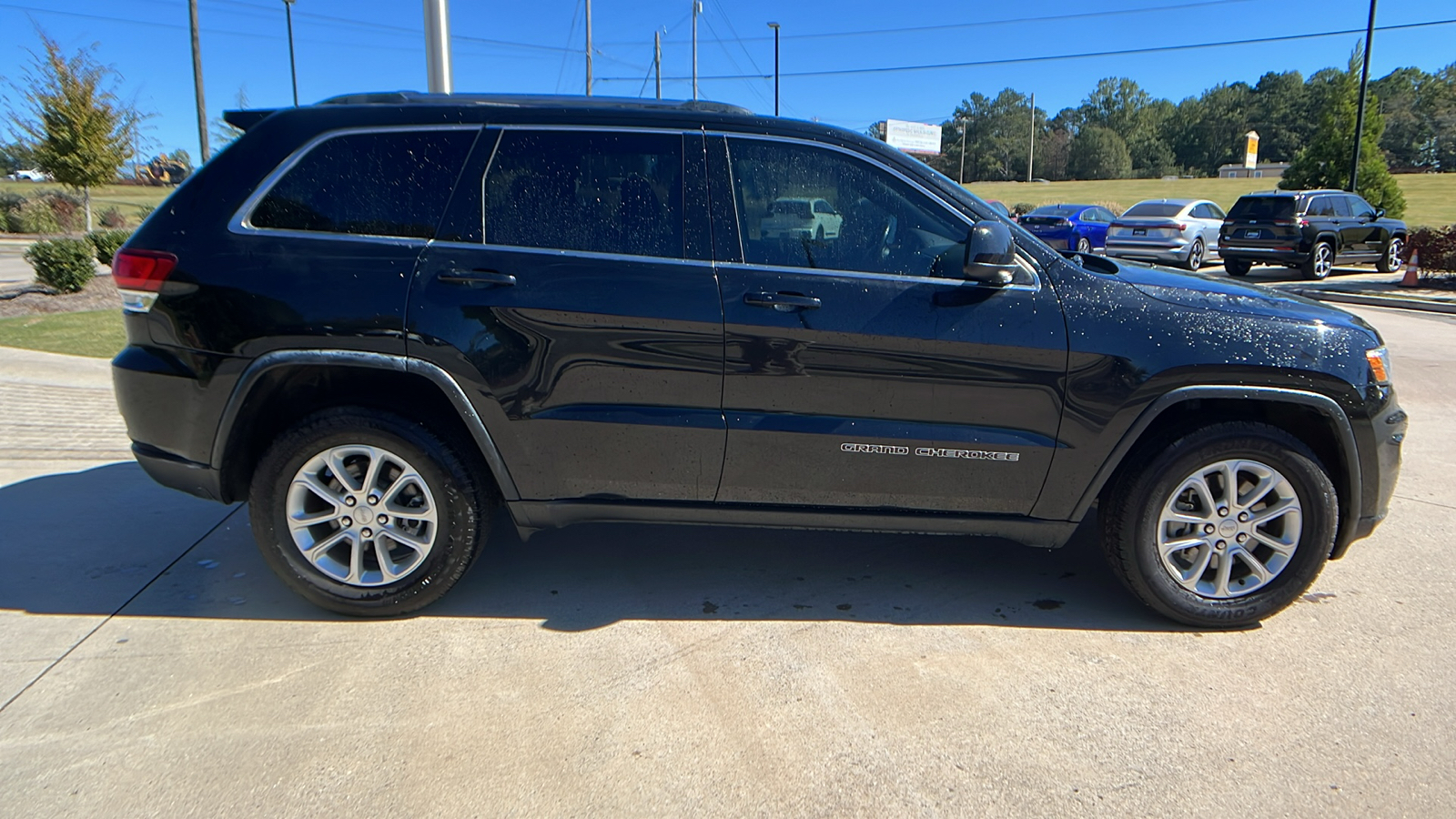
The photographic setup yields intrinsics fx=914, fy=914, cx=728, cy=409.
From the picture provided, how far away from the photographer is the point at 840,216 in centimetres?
341

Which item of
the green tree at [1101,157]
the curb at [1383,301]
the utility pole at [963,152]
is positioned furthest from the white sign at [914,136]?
the curb at [1383,301]

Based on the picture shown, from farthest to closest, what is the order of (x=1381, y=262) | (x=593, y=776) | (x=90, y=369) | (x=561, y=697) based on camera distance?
(x=1381, y=262), (x=90, y=369), (x=561, y=697), (x=593, y=776)

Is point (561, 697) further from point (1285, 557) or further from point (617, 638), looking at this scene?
point (1285, 557)

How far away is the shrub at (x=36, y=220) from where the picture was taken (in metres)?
30.4

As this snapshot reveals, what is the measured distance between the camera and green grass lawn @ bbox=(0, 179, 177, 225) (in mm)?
35469

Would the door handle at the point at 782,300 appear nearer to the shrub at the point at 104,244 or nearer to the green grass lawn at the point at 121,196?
the shrub at the point at 104,244

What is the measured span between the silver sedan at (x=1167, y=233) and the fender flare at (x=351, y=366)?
18.9 meters

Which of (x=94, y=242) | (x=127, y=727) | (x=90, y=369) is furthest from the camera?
(x=94, y=242)

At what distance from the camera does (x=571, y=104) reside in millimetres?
3488

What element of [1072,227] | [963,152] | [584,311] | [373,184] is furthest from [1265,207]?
[963,152]

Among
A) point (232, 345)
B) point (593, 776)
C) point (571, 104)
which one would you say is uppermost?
point (571, 104)

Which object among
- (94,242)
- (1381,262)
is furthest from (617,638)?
(1381,262)

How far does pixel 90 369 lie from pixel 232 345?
214 inches

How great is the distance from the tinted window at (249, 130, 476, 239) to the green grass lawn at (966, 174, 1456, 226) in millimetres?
41749
